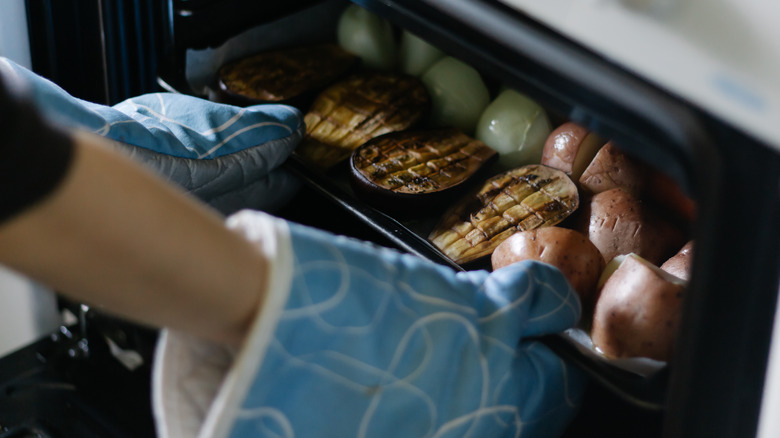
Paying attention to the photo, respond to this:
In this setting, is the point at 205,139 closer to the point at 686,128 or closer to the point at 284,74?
the point at 284,74

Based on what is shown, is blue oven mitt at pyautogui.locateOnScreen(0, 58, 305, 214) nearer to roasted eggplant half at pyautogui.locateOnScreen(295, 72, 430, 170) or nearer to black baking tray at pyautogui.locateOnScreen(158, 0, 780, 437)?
roasted eggplant half at pyautogui.locateOnScreen(295, 72, 430, 170)

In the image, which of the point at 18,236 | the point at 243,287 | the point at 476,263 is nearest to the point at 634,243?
the point at 476,263

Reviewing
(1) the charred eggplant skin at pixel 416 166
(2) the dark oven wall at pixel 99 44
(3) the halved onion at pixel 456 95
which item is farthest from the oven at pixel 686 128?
(2) the dark oven wall at pixel 99 44

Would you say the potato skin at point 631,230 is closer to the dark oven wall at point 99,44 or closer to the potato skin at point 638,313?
the potato skin at point 638,313

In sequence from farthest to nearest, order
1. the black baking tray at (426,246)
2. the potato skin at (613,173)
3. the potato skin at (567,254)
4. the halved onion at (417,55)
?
the halved onion at (417,55) → the potato skin at (613,173) → the potato skin at (567,254) → the black baking tray at (426,246)

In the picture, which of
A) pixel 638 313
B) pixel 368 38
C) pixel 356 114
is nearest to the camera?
pixel 638 313

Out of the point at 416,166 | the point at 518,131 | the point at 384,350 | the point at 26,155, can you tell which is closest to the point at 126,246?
the point at 26,155

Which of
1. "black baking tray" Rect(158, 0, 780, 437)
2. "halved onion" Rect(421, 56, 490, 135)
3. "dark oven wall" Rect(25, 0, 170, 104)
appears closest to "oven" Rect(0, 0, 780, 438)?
"black baking tray" Rect(158, 0, 780, 437)
